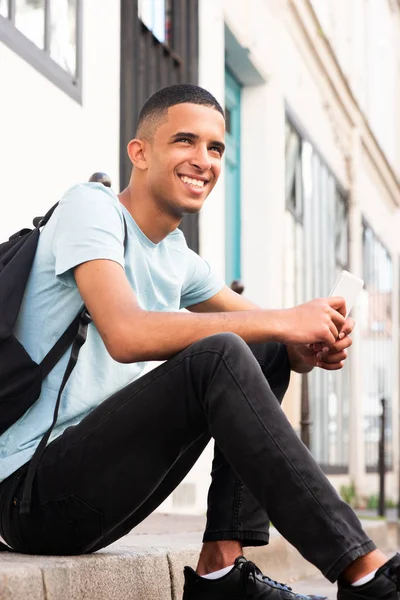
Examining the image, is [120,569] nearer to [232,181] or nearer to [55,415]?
[55,415]

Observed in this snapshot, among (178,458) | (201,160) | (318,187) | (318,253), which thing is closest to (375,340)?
(318,253)

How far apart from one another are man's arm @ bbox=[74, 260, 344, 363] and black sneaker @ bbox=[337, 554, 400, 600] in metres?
0.59

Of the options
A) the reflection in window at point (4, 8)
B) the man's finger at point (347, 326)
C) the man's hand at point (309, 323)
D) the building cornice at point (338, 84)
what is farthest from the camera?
the building cornice at point (338, 84)

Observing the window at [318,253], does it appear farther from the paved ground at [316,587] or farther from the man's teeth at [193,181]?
the man's teeth at [193,181]

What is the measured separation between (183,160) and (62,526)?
1037mm

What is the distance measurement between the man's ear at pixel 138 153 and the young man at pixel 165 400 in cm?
3

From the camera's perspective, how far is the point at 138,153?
10.1 ft

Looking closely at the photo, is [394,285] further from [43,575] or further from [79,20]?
[43,575]

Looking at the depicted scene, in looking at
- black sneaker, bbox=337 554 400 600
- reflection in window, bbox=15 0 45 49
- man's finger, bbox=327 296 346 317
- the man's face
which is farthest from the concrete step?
reflection in window, bbox=15 0 45 49

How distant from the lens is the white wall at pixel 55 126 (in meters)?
4.50

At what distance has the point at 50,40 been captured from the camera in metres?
5.01

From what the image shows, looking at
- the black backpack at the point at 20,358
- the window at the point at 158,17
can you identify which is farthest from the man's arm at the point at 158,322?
the window at the point at 158,17

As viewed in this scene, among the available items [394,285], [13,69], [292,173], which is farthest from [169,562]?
[394,285]

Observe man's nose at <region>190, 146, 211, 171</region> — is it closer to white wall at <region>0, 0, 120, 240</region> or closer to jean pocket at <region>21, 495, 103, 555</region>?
jean pocket at <region>21, 495, 103, 555</region>
